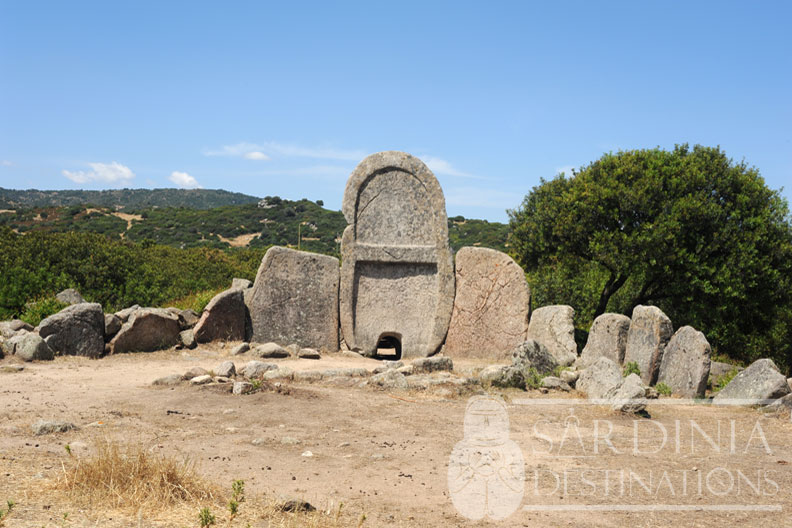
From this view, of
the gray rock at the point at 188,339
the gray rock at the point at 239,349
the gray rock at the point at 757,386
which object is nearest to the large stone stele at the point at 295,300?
the gray rock at the point at 239,349

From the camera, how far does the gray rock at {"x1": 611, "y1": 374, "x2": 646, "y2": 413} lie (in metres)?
8.06

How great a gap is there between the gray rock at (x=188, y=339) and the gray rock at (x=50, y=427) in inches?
211

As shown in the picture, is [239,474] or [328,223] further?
[328,223]

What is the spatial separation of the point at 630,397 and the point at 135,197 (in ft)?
309

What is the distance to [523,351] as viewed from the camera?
34.2 ft

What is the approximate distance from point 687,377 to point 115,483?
7.63m

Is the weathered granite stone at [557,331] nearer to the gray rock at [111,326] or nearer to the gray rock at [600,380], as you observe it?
the gray rock at [600,380]

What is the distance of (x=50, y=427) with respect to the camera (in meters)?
6.47

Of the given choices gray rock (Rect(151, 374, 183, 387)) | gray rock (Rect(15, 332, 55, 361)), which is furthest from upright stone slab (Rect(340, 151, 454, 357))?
gray rock (Rect(15, 332, 55, 361))

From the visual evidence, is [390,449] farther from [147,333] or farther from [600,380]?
[147,333]

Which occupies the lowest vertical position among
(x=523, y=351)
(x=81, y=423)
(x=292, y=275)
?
(x=81, y=423)

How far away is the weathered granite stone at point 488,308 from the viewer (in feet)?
40.9

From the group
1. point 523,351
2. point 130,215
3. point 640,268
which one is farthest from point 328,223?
point 523,351

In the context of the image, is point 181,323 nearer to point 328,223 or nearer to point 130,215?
point 328,223
